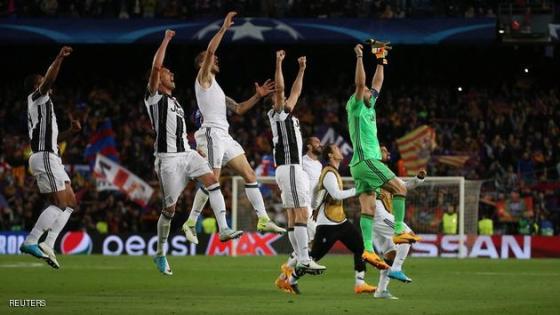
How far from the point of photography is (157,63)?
17172 millimetres

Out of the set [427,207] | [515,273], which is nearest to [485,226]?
[427,207]

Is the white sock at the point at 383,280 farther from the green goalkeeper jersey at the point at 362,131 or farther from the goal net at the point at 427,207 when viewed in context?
the goal net at the point at 427,207

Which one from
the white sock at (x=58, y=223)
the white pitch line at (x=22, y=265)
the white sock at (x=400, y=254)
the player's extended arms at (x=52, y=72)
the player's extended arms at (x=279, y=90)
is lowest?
the white pitch line at (x=22, y=265)

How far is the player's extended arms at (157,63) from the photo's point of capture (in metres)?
17.1

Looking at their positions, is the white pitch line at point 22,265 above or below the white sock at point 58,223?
below

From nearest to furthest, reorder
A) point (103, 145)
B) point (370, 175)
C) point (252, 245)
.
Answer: point (370, 175) → point (252, 245) → point (103, 145)

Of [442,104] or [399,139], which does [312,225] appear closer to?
[399,139]

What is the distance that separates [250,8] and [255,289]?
67.7ft

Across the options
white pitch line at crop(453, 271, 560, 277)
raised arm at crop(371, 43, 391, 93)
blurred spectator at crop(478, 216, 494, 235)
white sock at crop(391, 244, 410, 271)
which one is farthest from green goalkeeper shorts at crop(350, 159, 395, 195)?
blurred spectator at crop(478, 216, 494, 235)

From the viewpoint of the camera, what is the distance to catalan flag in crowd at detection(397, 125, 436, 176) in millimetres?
35656

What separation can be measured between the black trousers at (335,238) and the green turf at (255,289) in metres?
0.64

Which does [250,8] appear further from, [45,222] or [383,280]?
[383,280]

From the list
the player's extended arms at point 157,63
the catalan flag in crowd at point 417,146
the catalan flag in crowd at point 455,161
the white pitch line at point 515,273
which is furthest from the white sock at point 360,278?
the catalan flag in crowd at point 455,161

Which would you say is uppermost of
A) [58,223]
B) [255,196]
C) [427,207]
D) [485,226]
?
[255,196]
